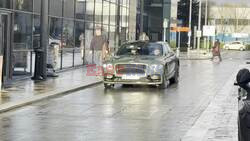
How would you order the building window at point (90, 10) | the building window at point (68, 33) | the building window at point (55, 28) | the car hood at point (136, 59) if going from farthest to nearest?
the building window at point (90, 10) < the building window at point (68, 33) < the building window at point (55, 28) < the car hood at point (136, 59)

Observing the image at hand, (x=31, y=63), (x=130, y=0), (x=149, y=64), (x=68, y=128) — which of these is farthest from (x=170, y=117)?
(x=130, y=0)

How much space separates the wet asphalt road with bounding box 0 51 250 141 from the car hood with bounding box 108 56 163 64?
0.96 metres

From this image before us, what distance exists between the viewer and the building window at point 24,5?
20.0m

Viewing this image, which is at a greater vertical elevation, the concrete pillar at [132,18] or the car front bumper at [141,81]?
the concrete pillar at [132,18]

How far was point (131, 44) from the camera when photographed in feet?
65.8

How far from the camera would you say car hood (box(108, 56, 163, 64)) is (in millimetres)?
18328

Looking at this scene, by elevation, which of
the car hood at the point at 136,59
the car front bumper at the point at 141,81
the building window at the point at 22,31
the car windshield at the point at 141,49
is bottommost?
the car front bumper at the point at 141,81

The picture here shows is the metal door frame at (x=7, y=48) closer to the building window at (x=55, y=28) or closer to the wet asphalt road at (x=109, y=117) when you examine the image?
the wet asphalt road at (x=109, y=117)

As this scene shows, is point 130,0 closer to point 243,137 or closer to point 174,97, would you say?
point 174,97

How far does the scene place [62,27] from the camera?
25656 mm

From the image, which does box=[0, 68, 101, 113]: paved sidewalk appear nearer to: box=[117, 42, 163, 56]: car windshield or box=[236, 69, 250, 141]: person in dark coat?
box=[117, 42, 163, 56]: car windshield

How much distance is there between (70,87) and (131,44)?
302cm

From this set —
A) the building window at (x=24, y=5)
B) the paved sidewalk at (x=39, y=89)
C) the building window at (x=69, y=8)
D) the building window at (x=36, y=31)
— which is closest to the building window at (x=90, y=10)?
the building window at (x=69, y=8)

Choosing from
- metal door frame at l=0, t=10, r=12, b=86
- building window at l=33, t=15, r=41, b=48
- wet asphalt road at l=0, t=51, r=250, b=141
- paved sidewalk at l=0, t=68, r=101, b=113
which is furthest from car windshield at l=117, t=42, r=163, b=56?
building window at l=33, t=15, r=41, b=48
